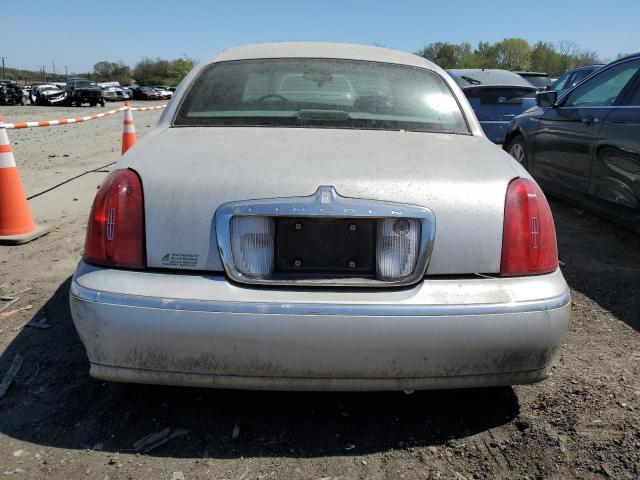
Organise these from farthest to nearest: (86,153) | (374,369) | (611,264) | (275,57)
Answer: (86,153) → (611,264) → (275,57) → (374,369)

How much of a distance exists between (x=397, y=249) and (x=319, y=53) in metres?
1.56

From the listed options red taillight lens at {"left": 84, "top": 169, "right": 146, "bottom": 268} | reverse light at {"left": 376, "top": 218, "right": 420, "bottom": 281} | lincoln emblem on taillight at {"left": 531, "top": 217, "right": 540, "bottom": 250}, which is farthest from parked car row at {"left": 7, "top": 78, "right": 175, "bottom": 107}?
lincoln emblem on taillight at {"left": 531, "top": 217, "right": 540, "bottom": 250}

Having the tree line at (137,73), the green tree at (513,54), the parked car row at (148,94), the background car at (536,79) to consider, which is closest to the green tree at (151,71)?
the tree line at (137,73)

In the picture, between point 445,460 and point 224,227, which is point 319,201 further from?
point 445,460

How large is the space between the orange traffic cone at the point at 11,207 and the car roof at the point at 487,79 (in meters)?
6.85

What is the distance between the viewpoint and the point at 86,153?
1112cm

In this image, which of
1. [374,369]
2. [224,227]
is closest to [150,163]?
[224,227]

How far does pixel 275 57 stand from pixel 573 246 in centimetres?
309

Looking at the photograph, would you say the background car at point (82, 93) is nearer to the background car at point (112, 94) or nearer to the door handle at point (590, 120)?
the background car at point (112, 94)

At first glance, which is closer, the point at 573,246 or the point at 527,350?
the point at 527,350

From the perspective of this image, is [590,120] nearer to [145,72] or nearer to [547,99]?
[547,99]

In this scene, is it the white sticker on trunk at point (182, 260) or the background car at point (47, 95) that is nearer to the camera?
the white sticker on trunk at point (182, 260)

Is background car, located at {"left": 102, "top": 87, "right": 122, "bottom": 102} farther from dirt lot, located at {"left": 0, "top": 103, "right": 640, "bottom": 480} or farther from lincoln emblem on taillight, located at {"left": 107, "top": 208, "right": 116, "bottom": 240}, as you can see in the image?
lincoln emblem on taillight, located at {"left": 107, "top": 208, "right": 116, "bottom": 240}

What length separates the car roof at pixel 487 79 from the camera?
9133mm
